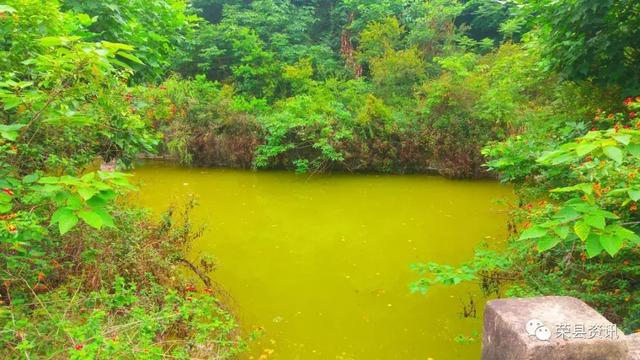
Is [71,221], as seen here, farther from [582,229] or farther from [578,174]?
[578,174]

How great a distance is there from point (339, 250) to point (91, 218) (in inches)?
137

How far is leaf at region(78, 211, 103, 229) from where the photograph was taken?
1.59 m

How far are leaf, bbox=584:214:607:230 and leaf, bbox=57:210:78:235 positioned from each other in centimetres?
174

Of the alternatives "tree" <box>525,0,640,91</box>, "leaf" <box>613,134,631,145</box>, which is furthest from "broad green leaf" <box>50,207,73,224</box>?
"tree" <box>525,0,640,91</box>

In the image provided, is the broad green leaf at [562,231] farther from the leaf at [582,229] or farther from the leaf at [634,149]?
the leaf at [634,149]

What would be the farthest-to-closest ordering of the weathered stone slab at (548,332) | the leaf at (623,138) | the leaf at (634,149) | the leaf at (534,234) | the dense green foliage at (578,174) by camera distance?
the weathered stone slab at (548,332) → the dense green foliage at (578,174) → the leaf at (534,234) → the leaf at (634,149) → the leaf at (623,138)

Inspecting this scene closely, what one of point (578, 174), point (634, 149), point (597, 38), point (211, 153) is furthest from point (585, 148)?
point (211, 153)

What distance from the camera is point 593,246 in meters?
1.64

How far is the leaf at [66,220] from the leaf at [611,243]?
1807 millimetres

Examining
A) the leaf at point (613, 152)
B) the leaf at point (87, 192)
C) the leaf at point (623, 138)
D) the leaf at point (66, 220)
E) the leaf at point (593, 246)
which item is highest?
the leaf at point (623, 138)

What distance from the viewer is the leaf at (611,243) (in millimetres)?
1564

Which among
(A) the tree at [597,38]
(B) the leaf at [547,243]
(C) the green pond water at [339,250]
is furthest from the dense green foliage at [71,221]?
(A) the tree at [597,38]

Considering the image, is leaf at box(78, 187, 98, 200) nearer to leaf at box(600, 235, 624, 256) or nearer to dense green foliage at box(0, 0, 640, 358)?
dense green foliage at box(0, 0, 640, 358)

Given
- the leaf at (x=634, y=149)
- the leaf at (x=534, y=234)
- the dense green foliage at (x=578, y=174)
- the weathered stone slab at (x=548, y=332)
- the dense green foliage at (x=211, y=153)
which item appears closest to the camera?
the leaf at (x=634, y=149)
